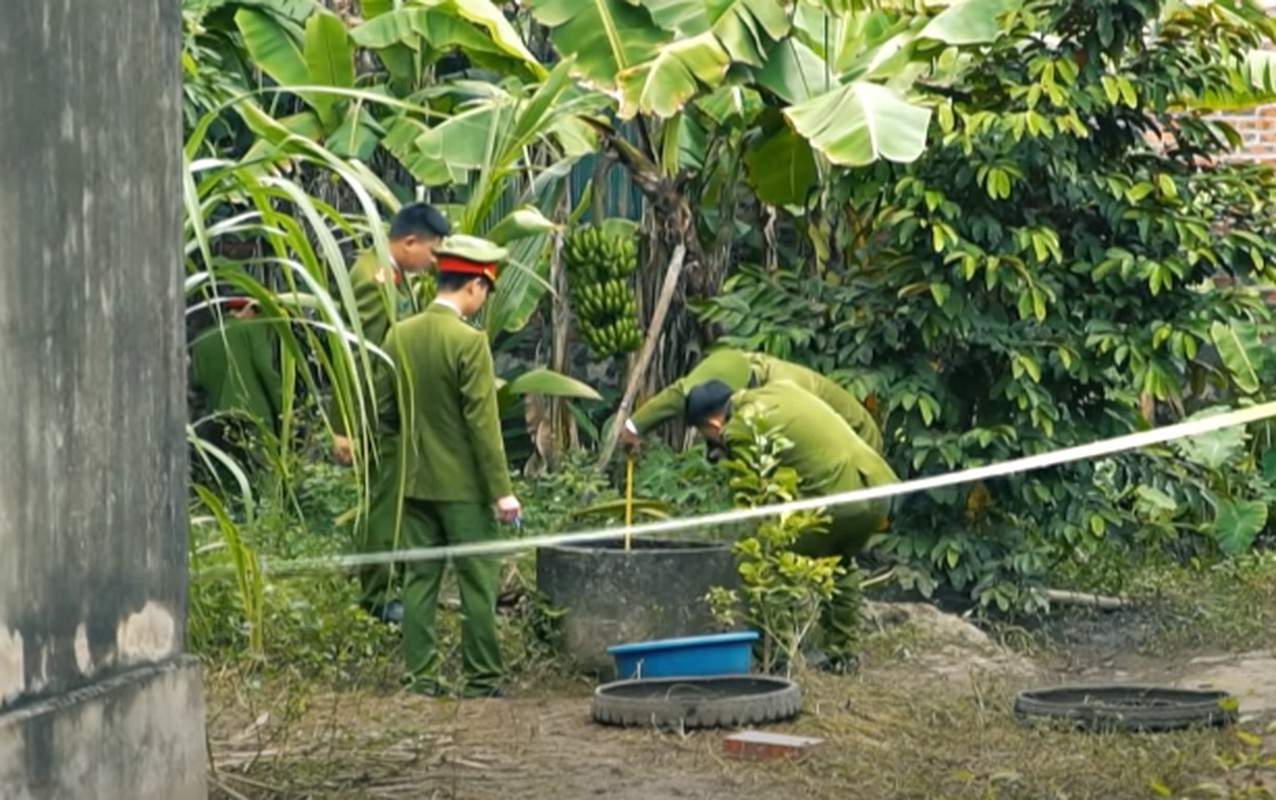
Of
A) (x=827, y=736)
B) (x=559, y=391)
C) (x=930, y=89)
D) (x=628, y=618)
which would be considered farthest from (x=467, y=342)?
(x=930, y=89)

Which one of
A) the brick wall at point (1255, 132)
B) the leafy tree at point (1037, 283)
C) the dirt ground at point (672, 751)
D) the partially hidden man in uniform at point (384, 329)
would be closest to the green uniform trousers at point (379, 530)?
the partially hidden man in uniform at point (384, 329)

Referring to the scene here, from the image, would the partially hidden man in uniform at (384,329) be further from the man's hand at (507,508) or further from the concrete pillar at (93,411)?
the concrete pillar at (93,411)

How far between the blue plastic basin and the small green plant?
339 mm

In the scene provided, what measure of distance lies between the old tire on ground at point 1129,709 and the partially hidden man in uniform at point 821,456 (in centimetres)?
135

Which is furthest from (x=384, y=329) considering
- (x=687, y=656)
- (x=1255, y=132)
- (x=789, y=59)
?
(x=1255, y=132)

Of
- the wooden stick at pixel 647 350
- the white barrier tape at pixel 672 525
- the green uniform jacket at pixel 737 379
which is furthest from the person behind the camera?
the wooden stick at pixel 647 350

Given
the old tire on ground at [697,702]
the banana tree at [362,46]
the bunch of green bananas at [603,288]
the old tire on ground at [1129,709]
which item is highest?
the banana tree at [362,46]

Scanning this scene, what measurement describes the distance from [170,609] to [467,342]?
10.9 feet

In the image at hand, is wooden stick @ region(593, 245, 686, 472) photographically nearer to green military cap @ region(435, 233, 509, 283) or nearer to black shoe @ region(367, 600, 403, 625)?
black shoe @ region(367, 600, 403, 625)

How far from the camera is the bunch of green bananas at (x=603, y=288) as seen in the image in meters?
12.3

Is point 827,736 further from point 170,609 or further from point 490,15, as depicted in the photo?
point 490,15

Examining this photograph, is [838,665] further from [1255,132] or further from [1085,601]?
[1255,132]

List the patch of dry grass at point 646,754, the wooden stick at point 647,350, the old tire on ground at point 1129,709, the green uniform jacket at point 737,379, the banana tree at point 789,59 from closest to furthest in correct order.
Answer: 1. the patch of dry grass at point 646,754
2. the old tire on ground at point 1129,709
3. the green uniform jacket at point 737,379
4. the banana tree at point 789,59
5. the wooden stick at point 647,350

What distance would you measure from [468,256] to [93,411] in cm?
379
